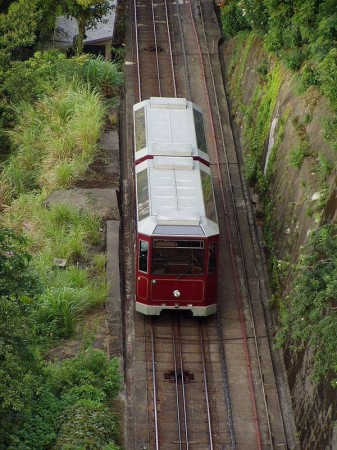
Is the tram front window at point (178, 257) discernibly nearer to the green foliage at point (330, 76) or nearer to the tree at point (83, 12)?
the green foliage at point (330, 76)

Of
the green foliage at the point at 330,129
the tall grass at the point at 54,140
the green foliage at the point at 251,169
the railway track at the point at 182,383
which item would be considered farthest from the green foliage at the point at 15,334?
the green foliage at the point at 251,169

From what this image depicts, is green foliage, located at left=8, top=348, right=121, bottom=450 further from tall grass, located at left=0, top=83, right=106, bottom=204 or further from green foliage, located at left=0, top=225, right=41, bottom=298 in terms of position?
tall grass, located at left=0, top=83, right=106, bottom=204

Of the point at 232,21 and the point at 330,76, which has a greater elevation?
the point at 330,76

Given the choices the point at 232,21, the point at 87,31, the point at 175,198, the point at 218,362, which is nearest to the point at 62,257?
the point at 175,198

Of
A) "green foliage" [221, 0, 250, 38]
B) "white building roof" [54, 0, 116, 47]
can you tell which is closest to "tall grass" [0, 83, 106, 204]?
"white building roof" [54, 0, 116, 47]

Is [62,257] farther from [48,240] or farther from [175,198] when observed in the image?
[175,198]

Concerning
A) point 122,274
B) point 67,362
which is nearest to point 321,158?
point 122,274

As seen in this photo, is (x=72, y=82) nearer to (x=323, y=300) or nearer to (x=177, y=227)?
(x=177, y=227)
